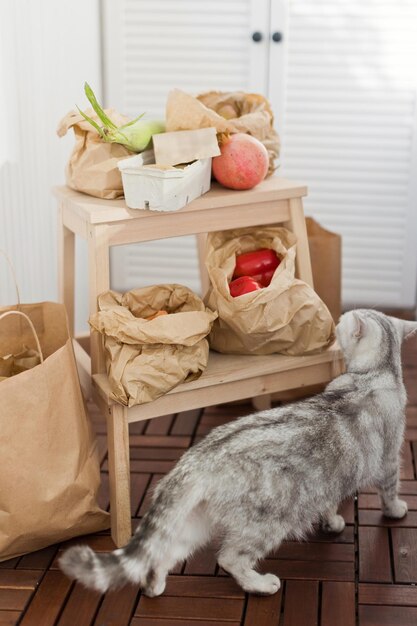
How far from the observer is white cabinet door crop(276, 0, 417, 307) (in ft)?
10.3

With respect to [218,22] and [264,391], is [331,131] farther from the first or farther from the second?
[264,391]

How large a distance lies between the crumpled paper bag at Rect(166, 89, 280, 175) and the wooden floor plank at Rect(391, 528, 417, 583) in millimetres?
1004

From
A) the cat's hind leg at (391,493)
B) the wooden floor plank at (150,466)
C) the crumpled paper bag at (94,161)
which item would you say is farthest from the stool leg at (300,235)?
the wooden floor plank at (150,466)

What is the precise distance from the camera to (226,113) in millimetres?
2400

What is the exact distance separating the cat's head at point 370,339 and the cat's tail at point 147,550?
539 mm

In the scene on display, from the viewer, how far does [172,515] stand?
1.78 m

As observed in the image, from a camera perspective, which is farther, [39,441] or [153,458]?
[153,458]

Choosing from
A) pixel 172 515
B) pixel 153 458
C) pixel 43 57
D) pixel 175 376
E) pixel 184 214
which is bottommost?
pixel 153 458

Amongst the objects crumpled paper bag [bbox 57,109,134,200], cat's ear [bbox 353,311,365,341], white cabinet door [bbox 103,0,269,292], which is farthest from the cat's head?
white cabinet door [bbox 103,0,269,292]

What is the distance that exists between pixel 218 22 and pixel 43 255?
1.10 metres

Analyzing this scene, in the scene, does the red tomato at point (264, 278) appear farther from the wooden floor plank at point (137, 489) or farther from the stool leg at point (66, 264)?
the wooden floor plank at point (137, 489)

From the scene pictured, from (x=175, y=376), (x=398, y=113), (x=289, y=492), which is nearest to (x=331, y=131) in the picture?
(x=398, y=113)

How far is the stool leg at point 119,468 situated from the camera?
80.1 inches

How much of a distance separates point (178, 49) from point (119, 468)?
1.81m
